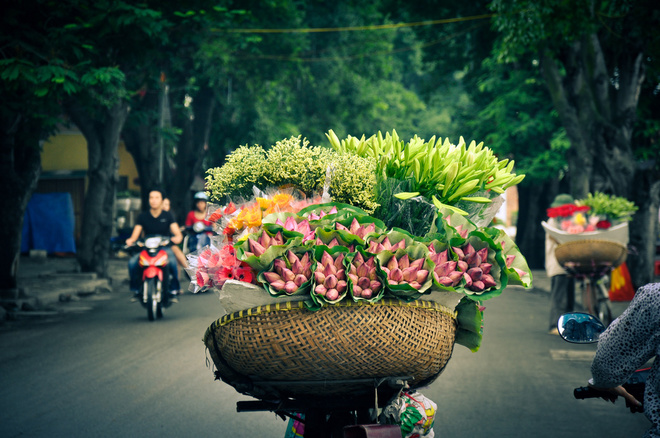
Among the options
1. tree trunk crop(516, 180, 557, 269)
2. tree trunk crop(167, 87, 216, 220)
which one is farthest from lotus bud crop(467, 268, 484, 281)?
tree trunk crop(516, 180, 557, 269)

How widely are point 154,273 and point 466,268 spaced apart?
9.20m

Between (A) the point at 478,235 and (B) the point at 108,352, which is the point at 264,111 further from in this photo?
(A) the point at 478,235

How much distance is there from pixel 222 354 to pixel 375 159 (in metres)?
0.94

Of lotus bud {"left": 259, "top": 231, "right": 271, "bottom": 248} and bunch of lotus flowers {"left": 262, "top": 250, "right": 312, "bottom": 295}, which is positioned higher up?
lotus bud {"left": 259, "top": 231, "right": 271, "bottom": 248}

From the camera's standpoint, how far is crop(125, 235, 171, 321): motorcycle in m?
11.1

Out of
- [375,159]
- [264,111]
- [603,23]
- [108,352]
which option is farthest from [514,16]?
[264,111]

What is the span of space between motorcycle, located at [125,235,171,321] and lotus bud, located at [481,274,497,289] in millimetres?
9141

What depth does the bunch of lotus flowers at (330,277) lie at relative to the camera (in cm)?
240

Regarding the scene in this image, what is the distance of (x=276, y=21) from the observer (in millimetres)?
21500

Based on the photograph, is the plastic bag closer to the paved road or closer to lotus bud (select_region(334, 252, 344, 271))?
lotus bud (select_region(334, 252, 344, 271))

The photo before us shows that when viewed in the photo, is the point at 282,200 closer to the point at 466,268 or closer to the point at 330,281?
the point at 330,281

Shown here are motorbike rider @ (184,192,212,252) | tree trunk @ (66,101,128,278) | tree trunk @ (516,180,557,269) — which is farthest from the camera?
tree trunk @ (516,180,557,269)

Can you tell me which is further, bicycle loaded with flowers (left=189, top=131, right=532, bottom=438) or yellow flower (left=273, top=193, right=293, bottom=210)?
yellow flower (left=273, top=193, right=293, bottom=210)

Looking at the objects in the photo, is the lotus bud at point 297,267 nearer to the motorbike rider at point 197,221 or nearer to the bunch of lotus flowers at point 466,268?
the bunch of lotus flowers at point 466,268
